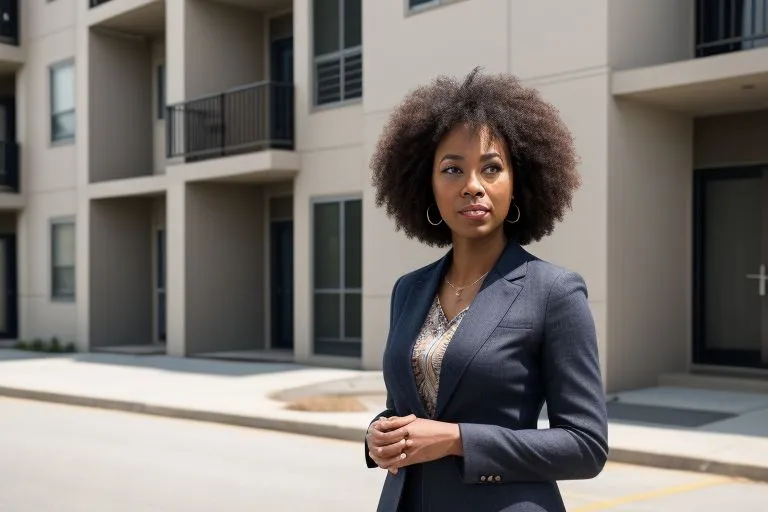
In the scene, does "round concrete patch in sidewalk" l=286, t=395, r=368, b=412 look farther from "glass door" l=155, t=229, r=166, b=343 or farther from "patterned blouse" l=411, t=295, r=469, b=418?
A: "glass door" l=155, t=229, r=166, b=343

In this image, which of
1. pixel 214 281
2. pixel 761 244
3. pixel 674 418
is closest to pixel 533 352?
pixel 674 418

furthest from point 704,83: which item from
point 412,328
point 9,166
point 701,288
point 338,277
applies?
point 9,166

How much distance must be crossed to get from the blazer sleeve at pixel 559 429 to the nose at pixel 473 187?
0.99 ft

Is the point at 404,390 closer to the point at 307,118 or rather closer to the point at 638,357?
the point at 638,357

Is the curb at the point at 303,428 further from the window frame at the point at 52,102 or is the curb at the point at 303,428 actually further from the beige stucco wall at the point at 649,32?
the window frame at the point at 52,102

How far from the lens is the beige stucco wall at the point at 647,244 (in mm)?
12031

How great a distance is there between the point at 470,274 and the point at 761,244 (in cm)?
1138

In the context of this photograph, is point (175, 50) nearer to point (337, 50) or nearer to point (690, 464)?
point (337, 50)

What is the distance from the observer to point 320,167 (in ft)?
54.3

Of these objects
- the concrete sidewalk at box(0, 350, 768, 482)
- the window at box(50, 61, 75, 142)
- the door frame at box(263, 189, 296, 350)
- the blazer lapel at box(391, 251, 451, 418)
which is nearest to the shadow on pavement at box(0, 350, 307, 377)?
the concrete sidewalk at box(0, 350, 768, 482)

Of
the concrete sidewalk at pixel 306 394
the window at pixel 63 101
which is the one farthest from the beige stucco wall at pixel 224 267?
the window at pixel 63 101

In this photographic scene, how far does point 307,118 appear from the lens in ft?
55.2

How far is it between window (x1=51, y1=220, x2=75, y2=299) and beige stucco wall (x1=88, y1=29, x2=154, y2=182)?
194 centimetres

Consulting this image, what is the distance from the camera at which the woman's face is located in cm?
221
